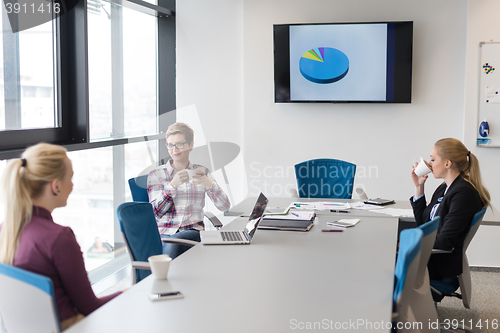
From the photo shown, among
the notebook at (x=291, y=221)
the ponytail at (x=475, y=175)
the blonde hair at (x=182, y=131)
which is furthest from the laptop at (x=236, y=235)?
the ponytail at (x=475, y=175)

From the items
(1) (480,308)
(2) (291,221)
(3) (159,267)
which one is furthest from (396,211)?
(3) (159,267)

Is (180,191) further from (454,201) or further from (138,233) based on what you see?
(454,201)

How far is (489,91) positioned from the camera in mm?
4543

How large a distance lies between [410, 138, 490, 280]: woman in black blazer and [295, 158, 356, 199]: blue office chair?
1162 mm

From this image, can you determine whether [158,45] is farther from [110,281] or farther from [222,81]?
[110,281]

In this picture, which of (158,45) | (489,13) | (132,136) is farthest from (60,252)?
(489,13)

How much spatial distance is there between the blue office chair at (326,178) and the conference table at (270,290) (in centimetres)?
163

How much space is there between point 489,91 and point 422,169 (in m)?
1.74

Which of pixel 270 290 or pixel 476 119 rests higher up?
pixel 476 119

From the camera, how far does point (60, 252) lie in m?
1.71

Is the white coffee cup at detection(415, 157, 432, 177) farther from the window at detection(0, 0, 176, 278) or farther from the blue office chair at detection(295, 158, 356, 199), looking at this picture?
the window at detection(0, 0, 176, 278)

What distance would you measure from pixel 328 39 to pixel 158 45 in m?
1.92

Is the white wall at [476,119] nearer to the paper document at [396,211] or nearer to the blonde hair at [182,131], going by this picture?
the paper document at [396,211]

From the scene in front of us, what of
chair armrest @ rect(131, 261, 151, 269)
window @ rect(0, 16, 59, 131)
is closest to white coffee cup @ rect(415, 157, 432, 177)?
chair armrest @ rect(131, 261, 151, 269)
